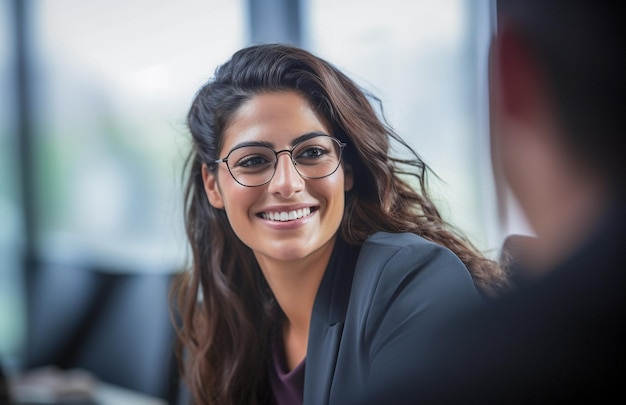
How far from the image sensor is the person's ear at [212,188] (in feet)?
2.46

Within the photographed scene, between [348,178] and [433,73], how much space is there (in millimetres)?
121

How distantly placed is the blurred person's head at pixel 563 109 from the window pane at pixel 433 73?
2.3 inches

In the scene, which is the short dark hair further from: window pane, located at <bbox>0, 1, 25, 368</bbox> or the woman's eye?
window pane, located at <bbox>0, 1, 25, 368</bbox>

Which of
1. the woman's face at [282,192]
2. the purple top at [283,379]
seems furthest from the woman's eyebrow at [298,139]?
the purple top at [283,379]

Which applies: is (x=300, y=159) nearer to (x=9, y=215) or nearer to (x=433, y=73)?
(x=433, y=73)

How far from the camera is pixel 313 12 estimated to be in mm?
736

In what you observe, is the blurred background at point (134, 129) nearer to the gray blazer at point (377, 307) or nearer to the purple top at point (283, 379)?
the gray blazer at point (377, 307)

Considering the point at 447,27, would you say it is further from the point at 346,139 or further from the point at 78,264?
the point at 78,264

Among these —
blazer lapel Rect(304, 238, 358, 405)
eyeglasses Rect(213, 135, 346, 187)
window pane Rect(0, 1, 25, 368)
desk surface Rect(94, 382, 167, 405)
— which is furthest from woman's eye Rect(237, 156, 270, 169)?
window pane Rect(0, 1, 25, 368)

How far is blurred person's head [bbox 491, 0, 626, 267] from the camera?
20.0 inches

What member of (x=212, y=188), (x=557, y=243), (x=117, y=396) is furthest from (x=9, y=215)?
(x=557, y=243)

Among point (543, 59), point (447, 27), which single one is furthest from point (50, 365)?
point (543, 59)

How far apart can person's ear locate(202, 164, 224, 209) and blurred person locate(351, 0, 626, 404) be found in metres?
0.27

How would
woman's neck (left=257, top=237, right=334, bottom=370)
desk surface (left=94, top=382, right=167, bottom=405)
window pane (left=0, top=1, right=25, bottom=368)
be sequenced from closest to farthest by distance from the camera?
woman's neck (left=257, top=237, right=334, bottom=370), desk surface (left=94, top=382, right=167, bottom=405), window pane (left=0, top=1, right=25, bottom=368)
